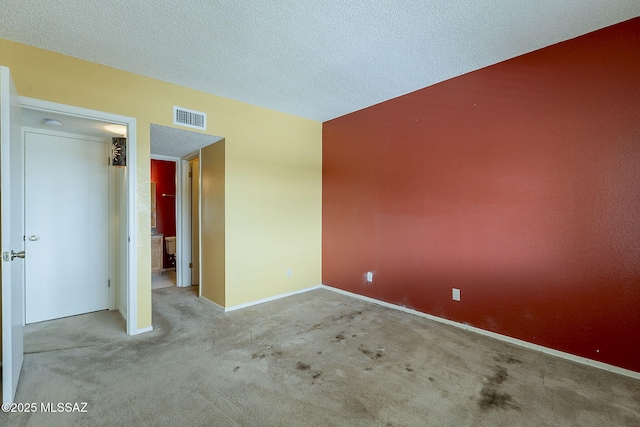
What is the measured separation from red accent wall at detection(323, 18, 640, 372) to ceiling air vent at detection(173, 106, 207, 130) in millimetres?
2192

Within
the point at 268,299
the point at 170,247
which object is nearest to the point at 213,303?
the point at 268,299

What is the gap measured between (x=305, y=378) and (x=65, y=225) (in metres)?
3.34

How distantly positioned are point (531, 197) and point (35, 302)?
17.2ft

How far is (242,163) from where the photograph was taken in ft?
12.0

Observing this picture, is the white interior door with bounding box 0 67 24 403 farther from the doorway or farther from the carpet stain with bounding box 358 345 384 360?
the doorway

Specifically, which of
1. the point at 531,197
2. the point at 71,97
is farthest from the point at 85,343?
the point at 531,197

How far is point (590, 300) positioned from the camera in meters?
2.30

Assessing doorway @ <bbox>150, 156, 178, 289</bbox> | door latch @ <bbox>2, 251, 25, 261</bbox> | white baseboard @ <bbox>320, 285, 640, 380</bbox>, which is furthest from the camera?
doorway @ <bbox>150, 156, 178, 289</bbox>

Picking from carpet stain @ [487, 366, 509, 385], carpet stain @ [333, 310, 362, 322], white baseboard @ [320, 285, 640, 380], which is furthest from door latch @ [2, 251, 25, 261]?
white baseboard @ [320, 285, 640, 380]

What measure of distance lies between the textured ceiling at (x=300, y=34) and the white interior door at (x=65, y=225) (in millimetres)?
1309

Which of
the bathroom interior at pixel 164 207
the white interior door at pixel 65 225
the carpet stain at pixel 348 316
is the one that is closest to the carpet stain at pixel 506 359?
the carpet stain at pixel 348 316

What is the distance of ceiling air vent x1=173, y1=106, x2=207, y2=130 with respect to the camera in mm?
3133

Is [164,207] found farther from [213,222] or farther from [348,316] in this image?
[348,316]

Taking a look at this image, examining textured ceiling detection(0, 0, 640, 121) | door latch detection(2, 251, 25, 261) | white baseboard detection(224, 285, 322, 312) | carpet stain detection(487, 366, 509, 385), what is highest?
textured ceiling detection(0, 0, 640, 121)
